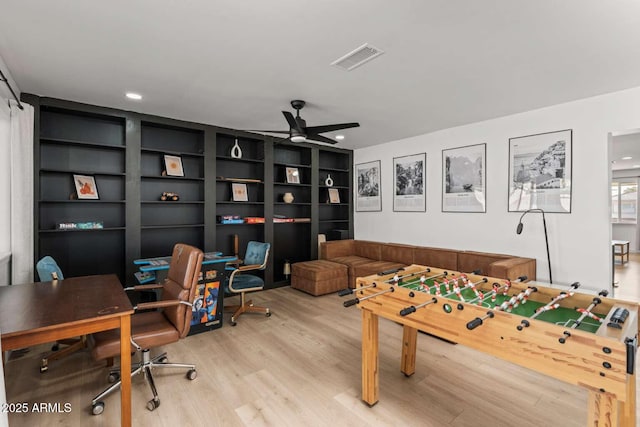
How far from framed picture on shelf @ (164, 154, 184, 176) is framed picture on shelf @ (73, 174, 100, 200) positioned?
0.88m

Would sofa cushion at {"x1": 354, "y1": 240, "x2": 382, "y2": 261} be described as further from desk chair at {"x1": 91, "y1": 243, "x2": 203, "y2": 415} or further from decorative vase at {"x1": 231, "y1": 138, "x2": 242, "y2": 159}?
desk chair at {"x1": 91, "y1": 243, "x2": 203, "y2": 415}

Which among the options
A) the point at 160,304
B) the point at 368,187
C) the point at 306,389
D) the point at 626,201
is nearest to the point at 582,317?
the point at 306,389

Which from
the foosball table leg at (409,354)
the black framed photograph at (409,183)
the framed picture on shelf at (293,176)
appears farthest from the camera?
the framed picture on shelf at (293,176)

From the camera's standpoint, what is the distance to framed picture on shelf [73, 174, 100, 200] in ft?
12.2

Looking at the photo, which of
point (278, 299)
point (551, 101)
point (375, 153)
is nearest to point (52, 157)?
point (278, 299)

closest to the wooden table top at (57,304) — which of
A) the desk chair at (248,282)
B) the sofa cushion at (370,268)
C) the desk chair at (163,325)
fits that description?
the desk chair at (163,325)

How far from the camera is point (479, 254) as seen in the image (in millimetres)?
4148

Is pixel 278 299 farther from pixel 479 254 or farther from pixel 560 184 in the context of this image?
pixel 560 184

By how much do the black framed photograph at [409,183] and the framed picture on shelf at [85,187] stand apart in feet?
15.1

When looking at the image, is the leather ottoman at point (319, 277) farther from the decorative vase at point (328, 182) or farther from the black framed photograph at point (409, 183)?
the decorative vase at point (328, 182)

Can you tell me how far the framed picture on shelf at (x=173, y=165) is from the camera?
4305 millimetres

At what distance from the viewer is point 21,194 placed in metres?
3.01

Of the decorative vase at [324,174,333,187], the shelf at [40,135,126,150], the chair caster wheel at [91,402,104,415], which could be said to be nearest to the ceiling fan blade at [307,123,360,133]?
the shelf at [40,135,126,150]

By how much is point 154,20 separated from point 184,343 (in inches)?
113
